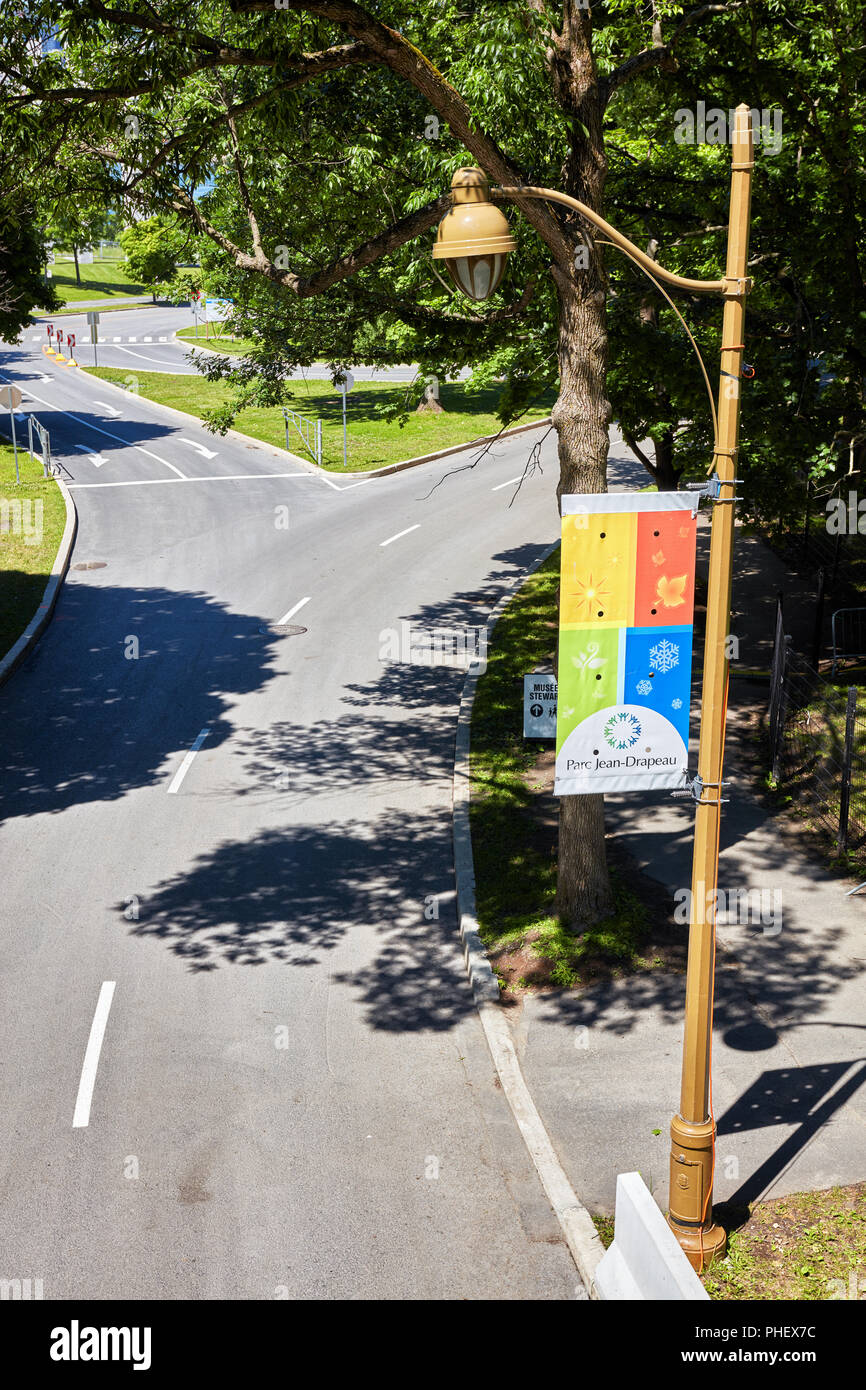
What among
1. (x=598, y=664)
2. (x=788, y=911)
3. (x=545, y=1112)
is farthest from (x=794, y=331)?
(x=545, y=1112)

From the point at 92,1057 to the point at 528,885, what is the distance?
15.3ft

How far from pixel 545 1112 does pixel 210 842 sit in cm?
609

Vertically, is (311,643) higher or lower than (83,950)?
higher

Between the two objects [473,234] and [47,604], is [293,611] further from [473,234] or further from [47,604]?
[473,234]

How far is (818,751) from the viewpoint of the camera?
45.1 ft

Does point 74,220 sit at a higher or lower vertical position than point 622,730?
higher

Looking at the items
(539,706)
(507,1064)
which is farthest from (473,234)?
(539,706)

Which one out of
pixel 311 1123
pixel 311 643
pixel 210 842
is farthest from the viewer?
pixel 311 643

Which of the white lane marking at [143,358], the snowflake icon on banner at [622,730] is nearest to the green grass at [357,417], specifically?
the white lane marking at [143,358]

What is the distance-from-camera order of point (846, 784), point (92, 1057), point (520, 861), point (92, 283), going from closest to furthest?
point (92, 1057) → point (846, 784) → point (520, 861) → point (92, 283)

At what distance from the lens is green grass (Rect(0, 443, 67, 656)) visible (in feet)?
71.3

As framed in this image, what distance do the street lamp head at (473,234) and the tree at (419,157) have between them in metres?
2.73

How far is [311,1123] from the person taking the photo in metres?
8.91

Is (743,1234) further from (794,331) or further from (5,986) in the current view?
(794,331)
